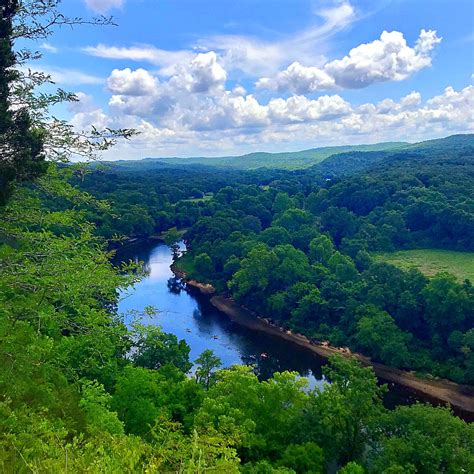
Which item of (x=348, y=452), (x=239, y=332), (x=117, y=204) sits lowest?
(x=239, y=332)

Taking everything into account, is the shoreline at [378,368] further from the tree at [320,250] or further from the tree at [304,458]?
the tree at [304,458]

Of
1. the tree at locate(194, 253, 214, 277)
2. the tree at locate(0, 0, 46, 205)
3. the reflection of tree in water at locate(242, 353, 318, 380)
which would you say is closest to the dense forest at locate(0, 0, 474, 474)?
the tree at locate(0, 0, 46, 205)

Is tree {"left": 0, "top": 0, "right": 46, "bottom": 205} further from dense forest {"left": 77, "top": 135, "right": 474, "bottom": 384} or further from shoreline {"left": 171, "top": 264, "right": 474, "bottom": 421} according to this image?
shoreline {"left": 171, "top": 264, "right": 474, "bottom": 421}

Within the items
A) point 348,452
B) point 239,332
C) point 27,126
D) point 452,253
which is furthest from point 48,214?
point 452,253

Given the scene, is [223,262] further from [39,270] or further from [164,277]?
[39,270]

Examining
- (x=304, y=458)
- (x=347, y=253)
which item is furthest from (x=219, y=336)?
(x=347, y=253)

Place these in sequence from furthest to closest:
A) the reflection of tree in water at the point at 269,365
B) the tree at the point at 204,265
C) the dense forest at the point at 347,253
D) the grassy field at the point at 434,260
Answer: the tree at the point at 204,265 → the grassy field at the point at 434,260 → the dense forest at the point at 347,253 → the reflection of tree in water at the point at 269,365

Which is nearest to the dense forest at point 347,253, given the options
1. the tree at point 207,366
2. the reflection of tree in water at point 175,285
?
the reflection of tree in water at point 175,285

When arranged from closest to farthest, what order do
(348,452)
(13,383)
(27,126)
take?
1. (13,383)
2. (27,126)
3. (348,452)
